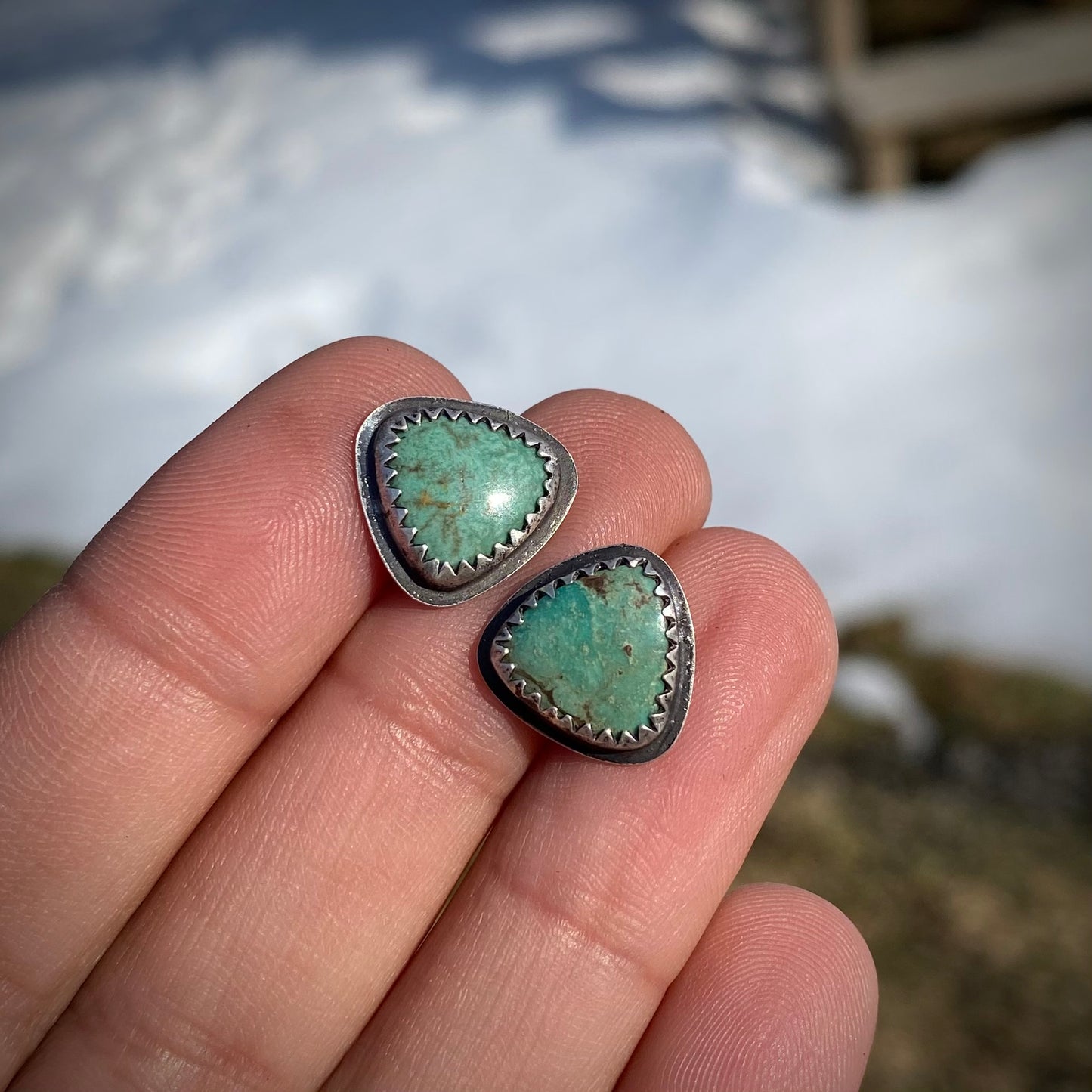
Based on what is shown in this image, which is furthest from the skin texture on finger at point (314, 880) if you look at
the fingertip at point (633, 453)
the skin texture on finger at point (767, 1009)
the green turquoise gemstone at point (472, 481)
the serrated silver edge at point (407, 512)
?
the skin texture on finger at point (767, 1009)

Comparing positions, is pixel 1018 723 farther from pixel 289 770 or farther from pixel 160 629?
pixel 160 629

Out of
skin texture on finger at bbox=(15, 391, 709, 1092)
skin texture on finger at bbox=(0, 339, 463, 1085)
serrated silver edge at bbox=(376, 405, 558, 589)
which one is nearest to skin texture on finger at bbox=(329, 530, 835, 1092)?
skin texture on finger at bbox=(15, 391, 709, 1092)

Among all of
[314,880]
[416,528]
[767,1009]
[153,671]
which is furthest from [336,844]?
[767,1009]

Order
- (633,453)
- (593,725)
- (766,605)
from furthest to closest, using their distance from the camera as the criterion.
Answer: (633,453) < (766,605) < (593,725)

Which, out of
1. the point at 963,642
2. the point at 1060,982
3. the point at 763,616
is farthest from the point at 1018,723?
the point at 763,616

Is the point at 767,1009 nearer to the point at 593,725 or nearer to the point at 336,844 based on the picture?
the point at 593,725

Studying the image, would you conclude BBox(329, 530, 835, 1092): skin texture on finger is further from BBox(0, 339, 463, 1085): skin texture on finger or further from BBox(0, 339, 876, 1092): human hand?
BBox(0, 339, 463, 1085): skin texture on finger
